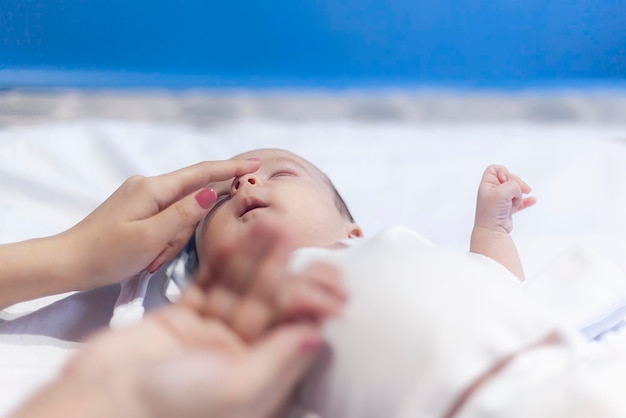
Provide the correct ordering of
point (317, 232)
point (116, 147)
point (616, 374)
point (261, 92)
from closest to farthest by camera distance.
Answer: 1. point (616, 374)
2. point (317, 232)
3. point (116, 147)
4. point (261, 92)

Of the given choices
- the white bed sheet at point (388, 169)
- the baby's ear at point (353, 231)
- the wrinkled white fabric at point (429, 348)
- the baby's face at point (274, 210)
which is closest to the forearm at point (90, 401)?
the wrinkled white fabric at point (429, 348)

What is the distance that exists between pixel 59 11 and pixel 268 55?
38cm

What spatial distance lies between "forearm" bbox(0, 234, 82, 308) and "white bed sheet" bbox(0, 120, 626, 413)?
192 millimetres

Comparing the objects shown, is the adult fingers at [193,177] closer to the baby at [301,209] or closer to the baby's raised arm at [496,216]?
the baby at [301,209]

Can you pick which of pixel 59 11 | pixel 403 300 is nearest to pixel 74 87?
pixel 59 11

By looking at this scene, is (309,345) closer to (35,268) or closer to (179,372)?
(179,372)

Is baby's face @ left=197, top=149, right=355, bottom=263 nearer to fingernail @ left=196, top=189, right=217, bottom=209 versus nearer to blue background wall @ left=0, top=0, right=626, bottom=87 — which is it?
fingernail @ left=196, top=189, right=217, bottom=209

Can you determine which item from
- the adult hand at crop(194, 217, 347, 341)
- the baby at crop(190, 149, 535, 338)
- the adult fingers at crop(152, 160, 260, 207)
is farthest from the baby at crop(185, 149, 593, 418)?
the adult fingers at crop(152, 160, 260, 207)

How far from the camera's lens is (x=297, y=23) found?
1343 mm

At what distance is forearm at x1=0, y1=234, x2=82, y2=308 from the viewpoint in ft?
2.30

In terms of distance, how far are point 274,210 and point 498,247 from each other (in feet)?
0.86

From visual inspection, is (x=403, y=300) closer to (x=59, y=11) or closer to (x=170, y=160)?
(x=170, y=160)

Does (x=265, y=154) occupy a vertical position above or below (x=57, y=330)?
above

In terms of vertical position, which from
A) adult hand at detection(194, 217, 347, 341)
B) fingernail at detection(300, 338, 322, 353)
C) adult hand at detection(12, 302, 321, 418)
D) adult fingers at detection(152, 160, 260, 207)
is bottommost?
adult hand at detection(12, 302, 321, 418)
